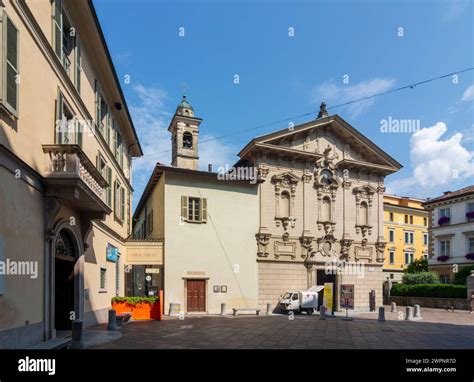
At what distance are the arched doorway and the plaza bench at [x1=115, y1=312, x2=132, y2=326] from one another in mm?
3407

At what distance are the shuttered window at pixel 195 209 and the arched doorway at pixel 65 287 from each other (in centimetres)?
1167

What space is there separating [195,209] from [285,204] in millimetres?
7193

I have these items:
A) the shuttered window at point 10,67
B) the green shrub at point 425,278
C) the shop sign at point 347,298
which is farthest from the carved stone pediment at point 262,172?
the green shrub at point 425,278

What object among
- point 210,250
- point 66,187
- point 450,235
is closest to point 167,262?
point 210,250

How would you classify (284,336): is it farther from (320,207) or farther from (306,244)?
(320,207)

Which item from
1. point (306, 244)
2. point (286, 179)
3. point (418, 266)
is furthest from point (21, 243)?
point (418, 266)

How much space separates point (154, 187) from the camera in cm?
3027

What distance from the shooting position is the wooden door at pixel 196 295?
25.9 m

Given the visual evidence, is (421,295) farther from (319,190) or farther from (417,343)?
(417,343)

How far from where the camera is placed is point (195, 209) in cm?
2681

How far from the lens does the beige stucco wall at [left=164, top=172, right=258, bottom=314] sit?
25734 mm

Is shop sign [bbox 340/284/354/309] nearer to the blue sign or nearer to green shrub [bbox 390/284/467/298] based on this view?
the blue sign

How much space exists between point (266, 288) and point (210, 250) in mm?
4959

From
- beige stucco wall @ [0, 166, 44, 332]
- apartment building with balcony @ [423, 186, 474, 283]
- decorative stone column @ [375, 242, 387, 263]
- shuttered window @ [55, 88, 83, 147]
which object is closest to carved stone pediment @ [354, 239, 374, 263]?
decorative stone column @ [375, 242, 387, 263]
